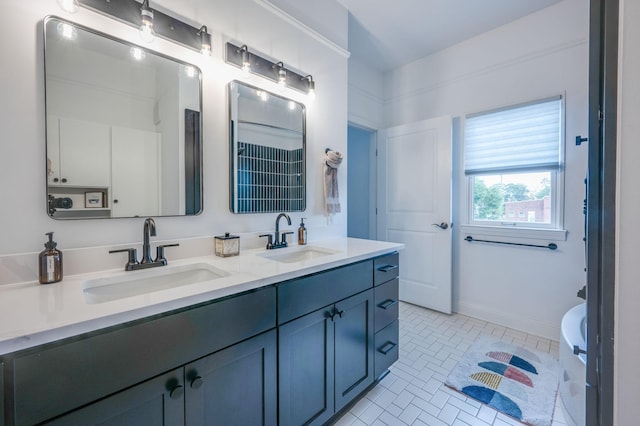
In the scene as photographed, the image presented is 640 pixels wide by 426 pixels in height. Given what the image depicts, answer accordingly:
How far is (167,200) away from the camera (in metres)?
1.37

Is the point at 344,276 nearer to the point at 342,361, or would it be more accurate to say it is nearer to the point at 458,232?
the point at 342,361

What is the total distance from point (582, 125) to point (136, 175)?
10.4 feet

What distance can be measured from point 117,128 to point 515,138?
A: 3.08 m

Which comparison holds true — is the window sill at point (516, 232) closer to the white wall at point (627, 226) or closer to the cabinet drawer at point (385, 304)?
the cabinet drawer at point (385, 304)

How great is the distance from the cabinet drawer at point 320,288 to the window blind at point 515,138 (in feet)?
6.36

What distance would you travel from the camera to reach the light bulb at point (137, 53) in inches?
49.6

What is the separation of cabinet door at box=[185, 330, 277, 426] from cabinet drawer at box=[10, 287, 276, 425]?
0.05 metres

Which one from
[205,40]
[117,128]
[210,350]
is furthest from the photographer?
[205,40]

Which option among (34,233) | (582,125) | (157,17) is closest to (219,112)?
(157,17)

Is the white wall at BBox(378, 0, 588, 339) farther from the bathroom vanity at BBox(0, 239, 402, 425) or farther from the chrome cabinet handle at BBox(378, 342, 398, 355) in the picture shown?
the bathroom vanity at BBox(0, 239, 402, 425)

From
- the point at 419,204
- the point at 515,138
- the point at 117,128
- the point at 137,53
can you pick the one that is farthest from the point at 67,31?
the point at 515,138

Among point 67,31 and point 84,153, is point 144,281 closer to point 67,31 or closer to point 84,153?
point 84,153

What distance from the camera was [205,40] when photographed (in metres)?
1.46

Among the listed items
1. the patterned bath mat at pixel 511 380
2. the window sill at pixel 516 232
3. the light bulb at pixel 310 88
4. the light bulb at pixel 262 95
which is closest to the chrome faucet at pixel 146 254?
the light bulb at pixel 262 95
